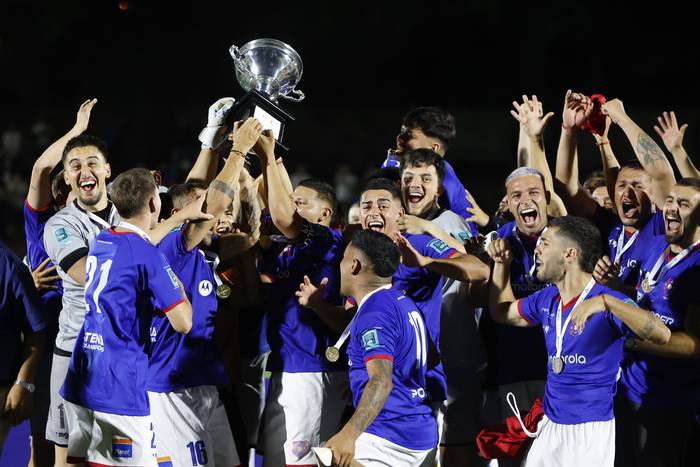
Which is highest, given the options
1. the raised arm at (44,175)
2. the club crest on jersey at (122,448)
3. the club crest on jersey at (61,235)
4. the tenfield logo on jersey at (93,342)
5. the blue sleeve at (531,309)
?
the raised arm at (44,175)

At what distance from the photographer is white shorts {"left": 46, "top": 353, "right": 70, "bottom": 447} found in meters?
5.71

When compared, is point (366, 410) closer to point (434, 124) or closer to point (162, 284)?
point (162, 284)

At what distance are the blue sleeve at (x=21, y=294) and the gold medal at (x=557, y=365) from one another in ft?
9.86

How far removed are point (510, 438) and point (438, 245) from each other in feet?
3.95

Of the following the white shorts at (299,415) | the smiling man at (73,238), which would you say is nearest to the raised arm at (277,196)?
the white shorts at (299,415)

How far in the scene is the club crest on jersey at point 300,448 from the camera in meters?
5.65

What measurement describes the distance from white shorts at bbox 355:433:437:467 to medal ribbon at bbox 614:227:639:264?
7.01ft

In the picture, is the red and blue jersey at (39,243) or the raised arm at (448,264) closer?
the raised arm at (448,264)

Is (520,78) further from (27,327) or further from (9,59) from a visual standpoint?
(27,327)

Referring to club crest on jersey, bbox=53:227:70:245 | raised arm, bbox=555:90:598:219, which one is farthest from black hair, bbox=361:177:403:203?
club crest on jersey, bbox=53:227:70:245

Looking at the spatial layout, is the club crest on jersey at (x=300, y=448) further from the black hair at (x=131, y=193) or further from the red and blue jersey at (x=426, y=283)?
the black hair at (x=131, y=193)

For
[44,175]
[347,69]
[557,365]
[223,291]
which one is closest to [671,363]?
[557,365]

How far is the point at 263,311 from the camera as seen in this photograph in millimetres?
6480

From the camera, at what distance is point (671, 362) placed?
5352mm
